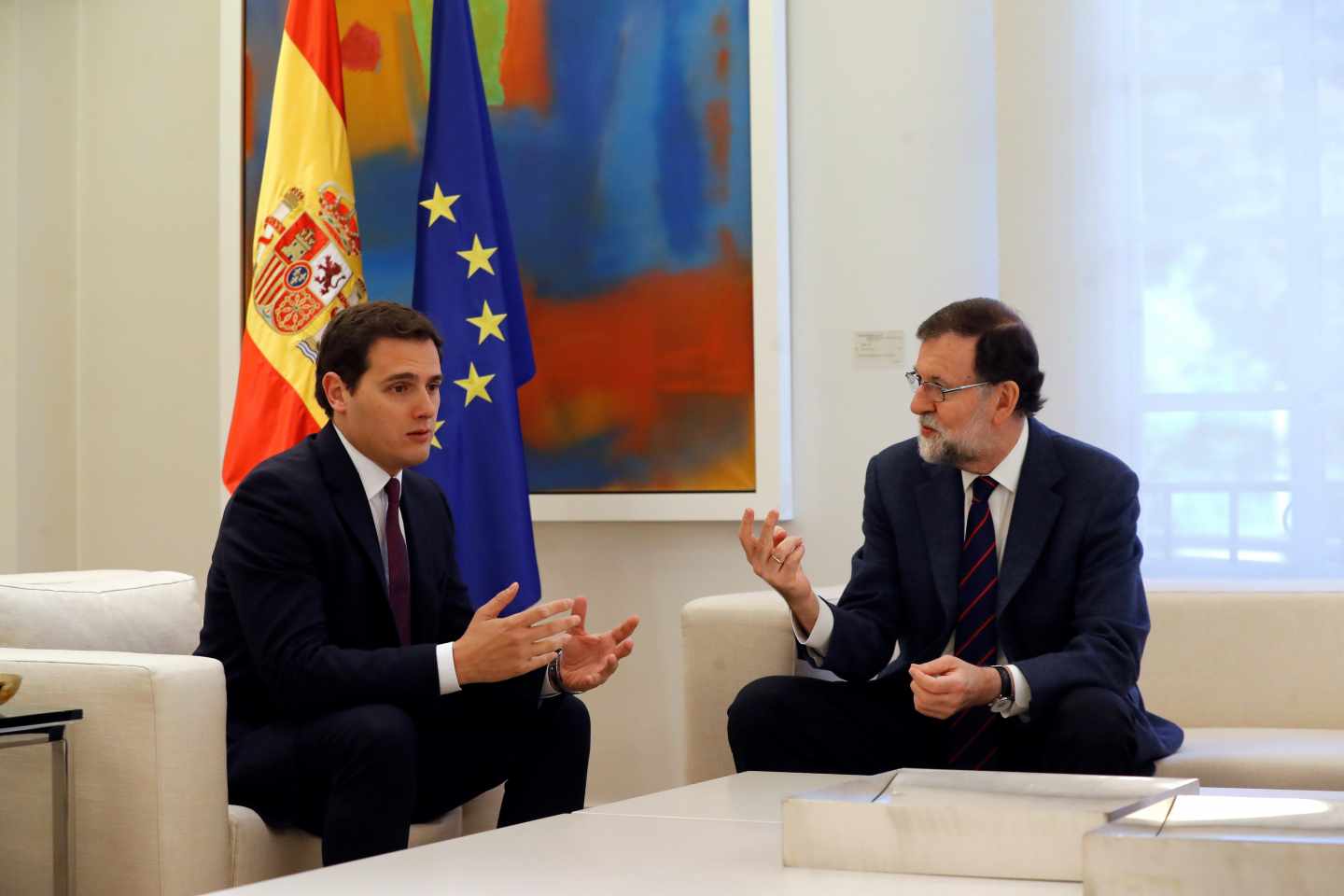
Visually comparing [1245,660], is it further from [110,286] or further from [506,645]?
[110,286]

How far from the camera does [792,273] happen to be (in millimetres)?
3973

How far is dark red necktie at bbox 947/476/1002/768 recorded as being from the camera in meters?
2.61

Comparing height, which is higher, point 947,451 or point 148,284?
point 148,284

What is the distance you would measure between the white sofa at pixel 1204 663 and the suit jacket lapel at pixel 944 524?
0.32 metres

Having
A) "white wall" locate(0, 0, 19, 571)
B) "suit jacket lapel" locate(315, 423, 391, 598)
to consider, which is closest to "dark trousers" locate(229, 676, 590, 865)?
"suit jacket lapel" locate(315, 423, 391, 598)

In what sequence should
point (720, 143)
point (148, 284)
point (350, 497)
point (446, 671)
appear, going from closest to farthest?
1. point (446, 671)
2. point (350, 497)
3. point (720, 143)
4. point (148, 284)

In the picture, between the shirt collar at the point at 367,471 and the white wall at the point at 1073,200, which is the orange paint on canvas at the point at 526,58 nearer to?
the white wall at the point at 1073,200

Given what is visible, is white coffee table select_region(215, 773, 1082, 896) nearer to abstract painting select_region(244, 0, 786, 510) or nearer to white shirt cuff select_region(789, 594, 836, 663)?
white shirt cuff select_region(789, 594, 836, 663)

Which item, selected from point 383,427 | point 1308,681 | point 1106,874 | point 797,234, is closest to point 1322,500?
point 1308,681

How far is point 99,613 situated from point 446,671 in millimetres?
725

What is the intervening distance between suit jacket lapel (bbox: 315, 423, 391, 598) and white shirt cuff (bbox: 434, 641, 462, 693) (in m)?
0.20

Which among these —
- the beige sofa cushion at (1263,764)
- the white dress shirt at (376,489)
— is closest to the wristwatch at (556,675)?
the white dress shirt at (376,489)

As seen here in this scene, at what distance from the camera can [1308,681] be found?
2.99m

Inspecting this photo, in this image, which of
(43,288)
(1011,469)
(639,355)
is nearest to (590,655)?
(1011,469)
